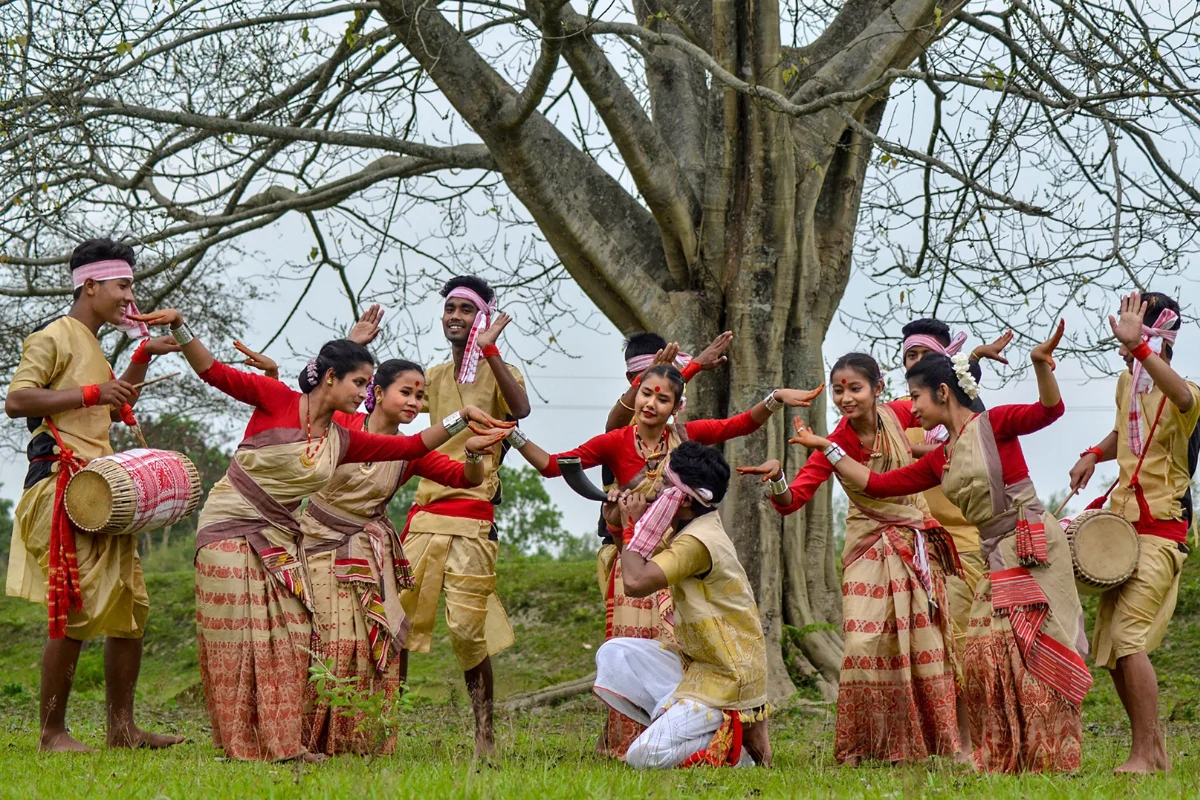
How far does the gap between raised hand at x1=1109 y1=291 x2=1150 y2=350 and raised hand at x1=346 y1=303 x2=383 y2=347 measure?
3678 mm

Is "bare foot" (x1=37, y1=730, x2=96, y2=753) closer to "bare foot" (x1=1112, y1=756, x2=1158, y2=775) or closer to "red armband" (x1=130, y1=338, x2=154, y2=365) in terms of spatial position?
"red armband" (x1=130, y1=338, x2=154, y2=365)

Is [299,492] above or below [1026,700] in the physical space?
above

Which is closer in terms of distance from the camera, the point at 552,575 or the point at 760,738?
the point at 760,738

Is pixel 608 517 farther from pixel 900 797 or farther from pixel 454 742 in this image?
pixel 900 797

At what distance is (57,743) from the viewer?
6.20 meters

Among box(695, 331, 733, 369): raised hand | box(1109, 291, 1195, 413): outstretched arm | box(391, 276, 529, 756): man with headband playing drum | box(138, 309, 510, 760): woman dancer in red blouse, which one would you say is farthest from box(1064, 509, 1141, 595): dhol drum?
box(138, 309, 510, 760): woman dancer in red blouse

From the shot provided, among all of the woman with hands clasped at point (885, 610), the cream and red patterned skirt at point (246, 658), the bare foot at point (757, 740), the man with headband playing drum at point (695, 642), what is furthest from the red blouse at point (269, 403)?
the bare foot at point (757, 740)

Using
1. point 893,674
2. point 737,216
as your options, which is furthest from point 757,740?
point 737,216

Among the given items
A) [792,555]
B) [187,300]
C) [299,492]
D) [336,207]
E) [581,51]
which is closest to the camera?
[299,492]

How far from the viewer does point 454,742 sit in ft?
23.0

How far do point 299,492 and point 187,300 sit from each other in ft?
26.1

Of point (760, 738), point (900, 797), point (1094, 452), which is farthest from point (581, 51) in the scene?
point (900, 797)

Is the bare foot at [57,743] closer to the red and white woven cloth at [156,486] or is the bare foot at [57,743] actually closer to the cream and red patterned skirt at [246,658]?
the cream and red patterned skirt at [246,658]

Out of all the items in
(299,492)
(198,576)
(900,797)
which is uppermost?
(299,492)
